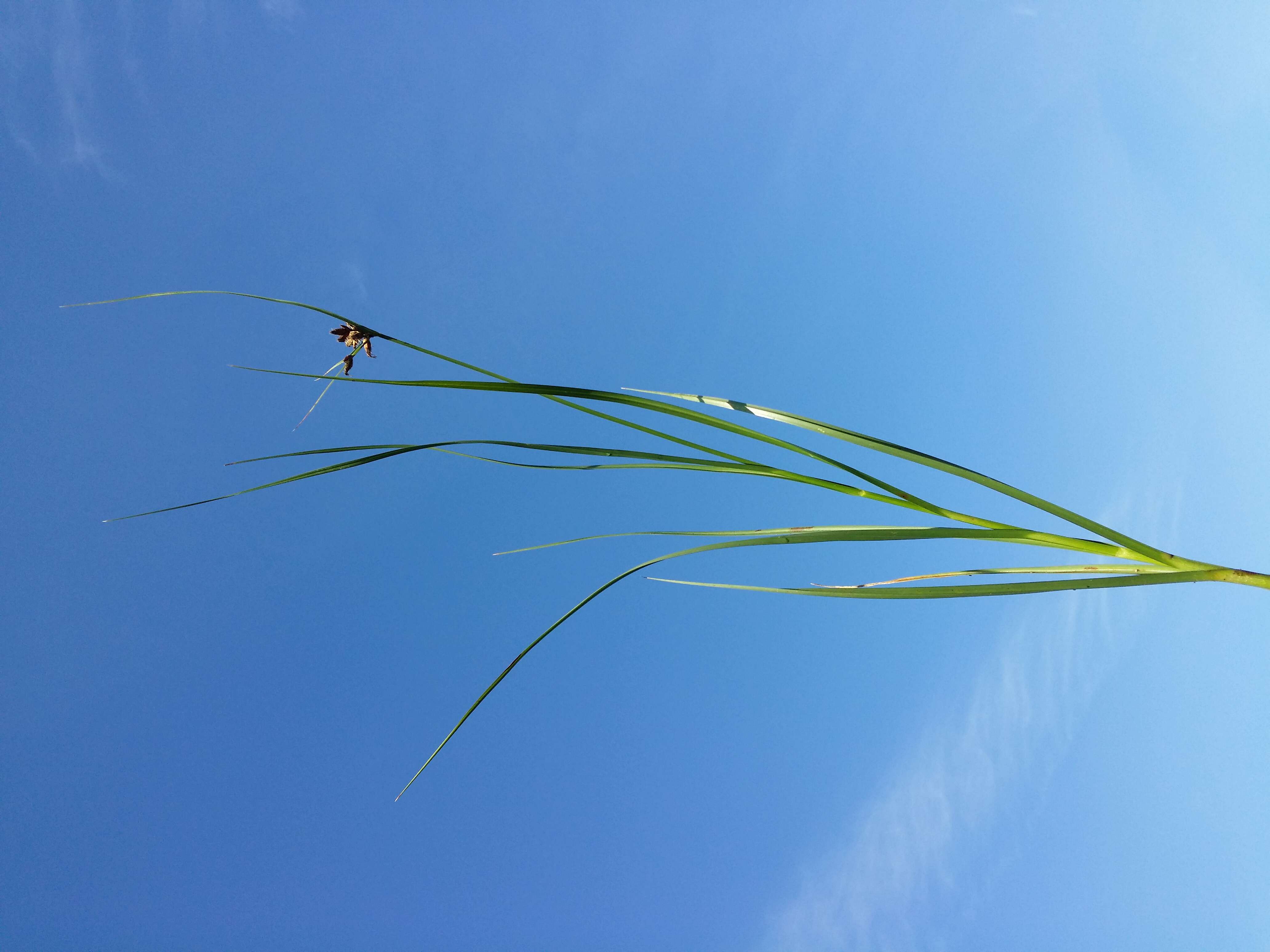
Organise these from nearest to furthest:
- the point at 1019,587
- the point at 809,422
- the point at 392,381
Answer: the point at 1019,587 → the point at 392,381 → the point at 809,422

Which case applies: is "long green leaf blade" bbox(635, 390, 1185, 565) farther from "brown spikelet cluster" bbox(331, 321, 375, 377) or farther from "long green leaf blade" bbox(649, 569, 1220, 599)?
"brown spikelet cluster" bbox(331, 321, 375, 377)

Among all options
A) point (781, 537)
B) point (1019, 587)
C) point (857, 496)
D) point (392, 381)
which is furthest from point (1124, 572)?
point (392, 381)

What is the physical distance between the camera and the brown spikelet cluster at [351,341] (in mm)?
1176

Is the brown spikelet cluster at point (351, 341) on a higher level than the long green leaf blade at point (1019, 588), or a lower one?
higher

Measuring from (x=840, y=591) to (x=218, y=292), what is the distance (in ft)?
3.08

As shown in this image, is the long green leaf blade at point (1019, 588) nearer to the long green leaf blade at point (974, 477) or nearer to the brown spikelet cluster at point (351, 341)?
the long green leaf blade at point (974, 477)

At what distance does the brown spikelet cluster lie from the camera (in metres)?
1.18

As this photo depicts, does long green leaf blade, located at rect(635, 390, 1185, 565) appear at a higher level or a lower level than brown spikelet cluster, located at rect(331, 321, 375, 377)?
lower

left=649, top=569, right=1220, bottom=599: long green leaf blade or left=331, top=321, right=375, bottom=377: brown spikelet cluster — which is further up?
left=331, top=321, right=375, bottom=377: brown spikelet cluster

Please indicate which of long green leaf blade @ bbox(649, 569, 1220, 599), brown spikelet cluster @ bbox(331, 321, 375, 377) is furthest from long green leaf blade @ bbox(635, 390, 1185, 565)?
brown spikelet cluster @ bbox(331, 321, 375, 377)

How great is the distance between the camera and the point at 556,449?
1.00 m

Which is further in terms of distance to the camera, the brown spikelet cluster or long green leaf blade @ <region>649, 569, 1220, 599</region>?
the brown spikelet cluster

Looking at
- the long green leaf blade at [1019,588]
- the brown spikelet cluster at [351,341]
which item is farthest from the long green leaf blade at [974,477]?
the brown spikelet cluster at [351,341]

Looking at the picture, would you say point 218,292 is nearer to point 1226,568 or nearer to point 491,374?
point 491,374
